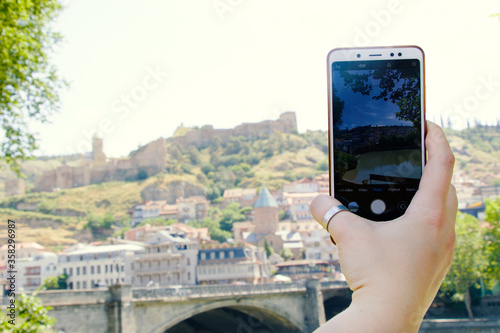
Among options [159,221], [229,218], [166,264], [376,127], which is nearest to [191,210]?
[159,221]

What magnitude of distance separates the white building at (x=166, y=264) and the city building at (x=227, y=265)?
1.14 meters

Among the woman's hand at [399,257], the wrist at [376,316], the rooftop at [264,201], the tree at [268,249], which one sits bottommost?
the tree at [268,249]

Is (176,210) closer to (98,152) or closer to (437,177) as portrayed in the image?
(98,152)

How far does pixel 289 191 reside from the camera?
109 m

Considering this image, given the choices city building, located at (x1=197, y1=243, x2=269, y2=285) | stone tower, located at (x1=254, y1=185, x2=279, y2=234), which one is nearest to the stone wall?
stone tower, located at (x1=254, y1=185, x2=279, y2=234)

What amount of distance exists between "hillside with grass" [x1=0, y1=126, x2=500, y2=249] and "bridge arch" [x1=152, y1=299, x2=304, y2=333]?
49884 mm

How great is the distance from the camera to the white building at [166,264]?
181 feet

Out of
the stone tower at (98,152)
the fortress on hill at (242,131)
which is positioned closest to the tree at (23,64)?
the stone tower at (98,152)

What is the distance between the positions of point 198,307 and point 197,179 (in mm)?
89664

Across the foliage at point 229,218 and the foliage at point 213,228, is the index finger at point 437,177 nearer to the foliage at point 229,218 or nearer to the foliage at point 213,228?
the foliage at point 213,228

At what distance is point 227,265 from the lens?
2114 inches

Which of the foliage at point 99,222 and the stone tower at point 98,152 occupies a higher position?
the stone tower at point 98,152

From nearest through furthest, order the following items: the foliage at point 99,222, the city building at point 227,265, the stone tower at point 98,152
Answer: the city building at point 227,265, the foliage at point 99,222, the stone tower at point 98,152

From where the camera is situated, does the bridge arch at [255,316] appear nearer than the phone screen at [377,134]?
No
